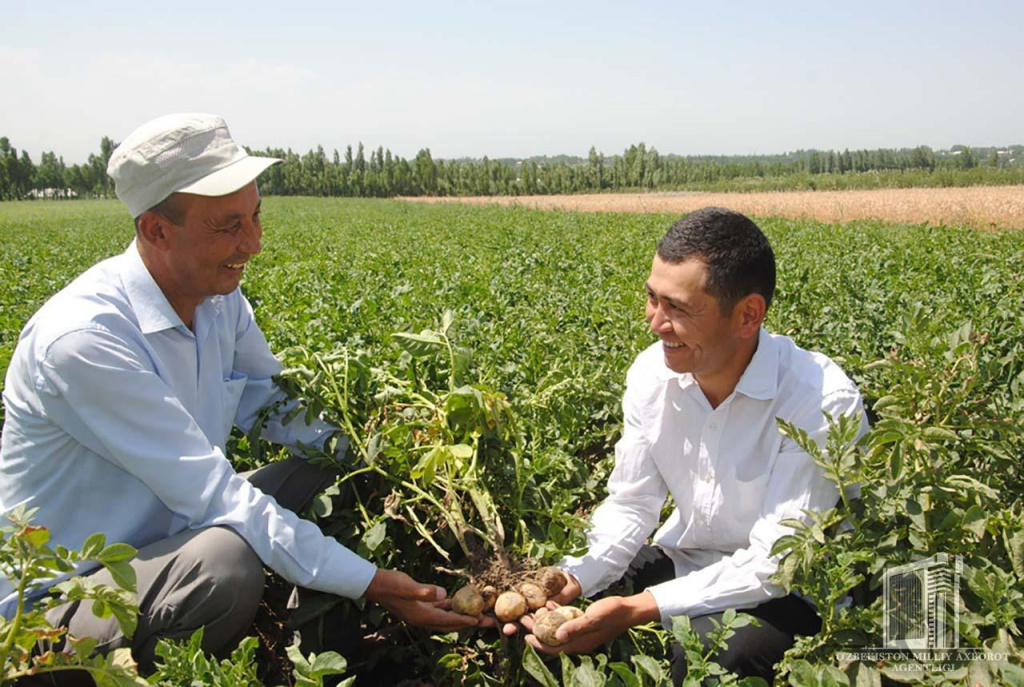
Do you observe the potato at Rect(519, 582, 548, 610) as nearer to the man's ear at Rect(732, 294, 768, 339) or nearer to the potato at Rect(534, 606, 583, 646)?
the potato at Rect(534, 606, 583, 646)

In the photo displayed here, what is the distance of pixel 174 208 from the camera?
2.07 meters

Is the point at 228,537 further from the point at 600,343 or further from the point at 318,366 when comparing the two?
the point at 600,343

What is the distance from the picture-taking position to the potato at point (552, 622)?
1.83m

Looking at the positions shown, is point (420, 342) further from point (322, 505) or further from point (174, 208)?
point (174, 208)

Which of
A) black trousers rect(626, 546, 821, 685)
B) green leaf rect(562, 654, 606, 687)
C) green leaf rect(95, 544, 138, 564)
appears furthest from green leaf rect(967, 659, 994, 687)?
green leaf rect(95, 544, 138, 564)

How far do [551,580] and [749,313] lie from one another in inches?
35.3

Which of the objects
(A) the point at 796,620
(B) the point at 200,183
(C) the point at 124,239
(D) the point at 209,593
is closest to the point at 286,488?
(D) the point at 209,593

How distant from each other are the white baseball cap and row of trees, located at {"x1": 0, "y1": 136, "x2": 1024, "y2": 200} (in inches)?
2529

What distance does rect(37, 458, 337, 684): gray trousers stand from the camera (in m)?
1.87

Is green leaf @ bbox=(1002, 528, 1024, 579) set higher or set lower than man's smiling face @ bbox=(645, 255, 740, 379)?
lower

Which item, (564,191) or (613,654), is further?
(564,191)

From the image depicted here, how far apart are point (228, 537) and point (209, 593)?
147mm

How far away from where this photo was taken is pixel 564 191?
225 ft

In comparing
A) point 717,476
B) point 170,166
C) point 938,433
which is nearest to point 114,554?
point 170,166
